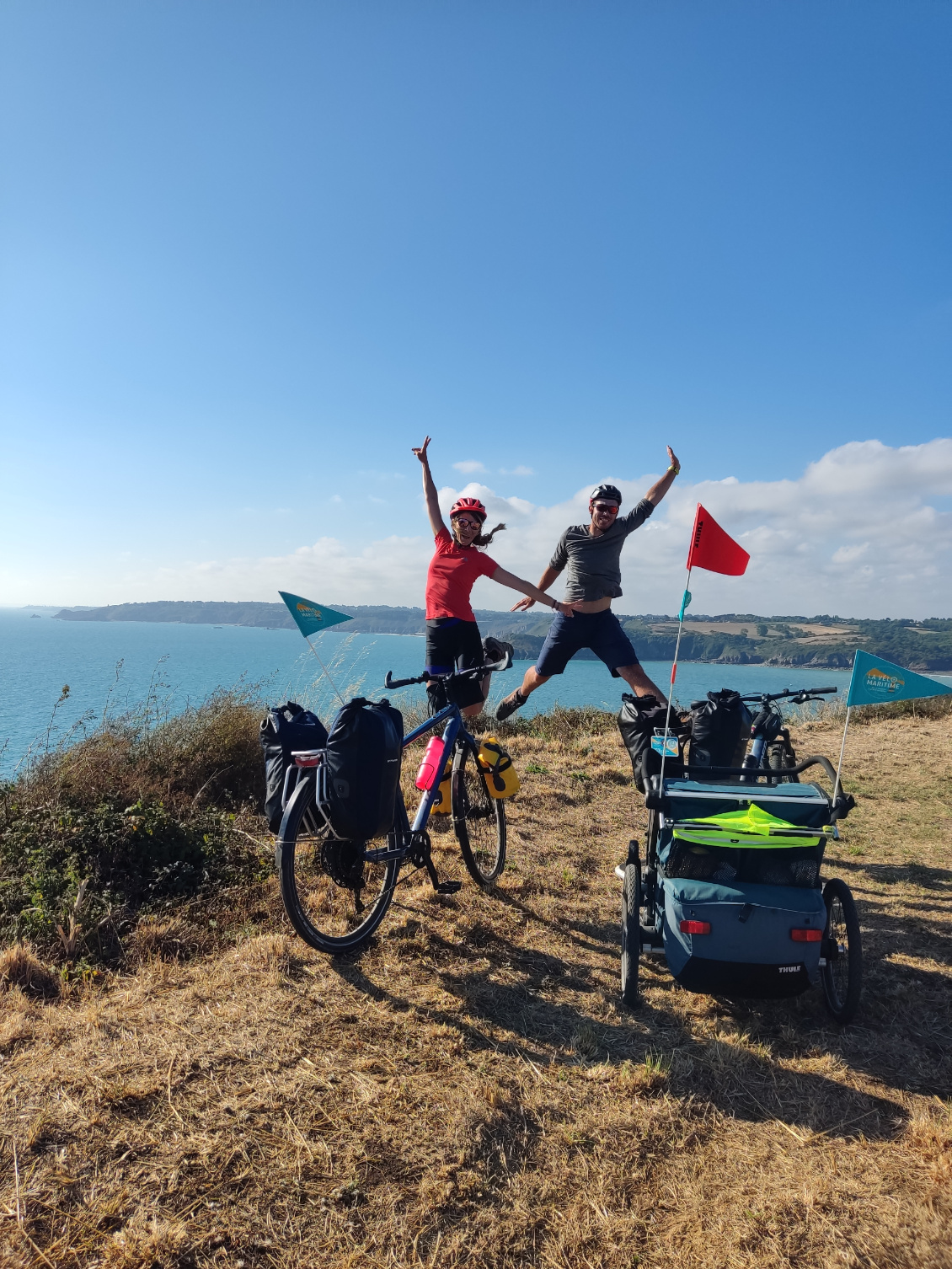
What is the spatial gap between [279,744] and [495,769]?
1.70 m

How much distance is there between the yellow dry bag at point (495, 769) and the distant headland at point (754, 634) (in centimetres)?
1060

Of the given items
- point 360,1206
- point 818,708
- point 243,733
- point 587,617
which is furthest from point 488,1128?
point 818,708

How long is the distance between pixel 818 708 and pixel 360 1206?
1492 cm

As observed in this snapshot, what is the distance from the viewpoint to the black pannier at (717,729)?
498 centimetres

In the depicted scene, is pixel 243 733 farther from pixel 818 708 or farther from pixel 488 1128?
pixel 818 708

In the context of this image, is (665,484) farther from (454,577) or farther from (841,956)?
(841,956)

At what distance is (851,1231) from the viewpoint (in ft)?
6.72

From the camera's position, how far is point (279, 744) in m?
3.40

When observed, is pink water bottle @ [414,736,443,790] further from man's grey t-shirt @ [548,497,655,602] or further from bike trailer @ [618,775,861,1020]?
man's grey t-shirt @ [548,497,655,602]

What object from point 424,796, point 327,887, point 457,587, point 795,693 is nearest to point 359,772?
point 424,796

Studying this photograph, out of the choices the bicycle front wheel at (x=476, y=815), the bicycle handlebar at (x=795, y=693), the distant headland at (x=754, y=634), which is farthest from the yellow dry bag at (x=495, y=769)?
the distant headland at (x=754, y=634)

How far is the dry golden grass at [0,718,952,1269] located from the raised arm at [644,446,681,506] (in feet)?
12.7

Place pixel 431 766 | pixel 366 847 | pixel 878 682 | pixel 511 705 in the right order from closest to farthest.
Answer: pixel 878 682
pixel 366 847
pixel 431 766
pixel 511 705

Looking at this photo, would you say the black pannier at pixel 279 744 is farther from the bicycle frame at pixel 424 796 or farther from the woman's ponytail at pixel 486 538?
the woman's ponytail at pixel 486 538
